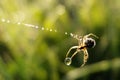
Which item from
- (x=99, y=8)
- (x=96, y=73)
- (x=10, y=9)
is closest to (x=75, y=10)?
(x=99, y=8)

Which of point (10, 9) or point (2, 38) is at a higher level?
point (10, 9)

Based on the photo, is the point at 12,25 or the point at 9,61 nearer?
the point at 9,61

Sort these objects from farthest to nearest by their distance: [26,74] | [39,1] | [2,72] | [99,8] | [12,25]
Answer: [39,1], [99,8], [12,25], [26,74], [2,72]

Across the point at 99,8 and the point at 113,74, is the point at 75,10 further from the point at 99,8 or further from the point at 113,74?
the point at 113,74

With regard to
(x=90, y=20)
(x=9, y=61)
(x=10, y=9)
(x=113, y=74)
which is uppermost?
(x=10, y=9)

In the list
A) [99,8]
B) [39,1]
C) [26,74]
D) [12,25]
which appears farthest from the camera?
[39,1]

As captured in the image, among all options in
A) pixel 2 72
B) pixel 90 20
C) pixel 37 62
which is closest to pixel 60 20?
pixel 90 20

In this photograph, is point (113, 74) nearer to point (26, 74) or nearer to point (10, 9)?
point (26, 74)
